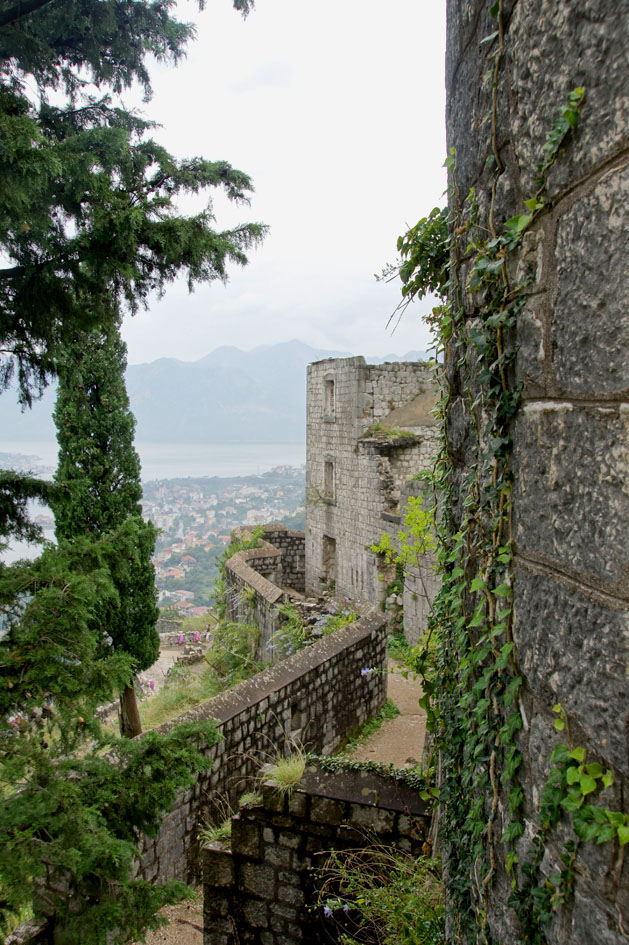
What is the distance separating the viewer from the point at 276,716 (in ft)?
18.0

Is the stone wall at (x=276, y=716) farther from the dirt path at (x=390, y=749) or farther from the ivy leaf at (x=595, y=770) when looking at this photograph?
the ivy leaf at (x=595, y=770)

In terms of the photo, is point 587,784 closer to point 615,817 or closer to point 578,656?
point 615,817

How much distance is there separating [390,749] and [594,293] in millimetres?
6272

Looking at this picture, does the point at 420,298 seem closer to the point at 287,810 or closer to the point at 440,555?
the point at 440,555

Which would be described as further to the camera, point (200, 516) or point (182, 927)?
point (200, 516)

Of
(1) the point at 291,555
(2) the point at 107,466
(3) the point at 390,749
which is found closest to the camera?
(3) the point at 390,749

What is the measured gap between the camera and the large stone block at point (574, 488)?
1010 millimetres

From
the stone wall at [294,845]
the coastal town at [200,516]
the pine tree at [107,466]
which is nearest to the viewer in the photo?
the stone wall at [294,845]

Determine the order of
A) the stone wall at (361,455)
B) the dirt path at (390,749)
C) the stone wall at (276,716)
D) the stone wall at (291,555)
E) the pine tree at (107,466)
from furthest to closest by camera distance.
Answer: the stone wall at (291,555) < the stone wall at (361,455) < the pine tree at (107,466) < the stone wall at (276,716) < the dirt path at (390,749)

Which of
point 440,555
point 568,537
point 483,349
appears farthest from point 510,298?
point 440,555

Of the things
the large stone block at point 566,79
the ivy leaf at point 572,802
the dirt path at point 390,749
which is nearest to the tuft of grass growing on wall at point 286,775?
the dirt path at point 390,749

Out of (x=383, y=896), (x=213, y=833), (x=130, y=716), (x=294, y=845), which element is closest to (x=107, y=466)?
(x=130, y=716)

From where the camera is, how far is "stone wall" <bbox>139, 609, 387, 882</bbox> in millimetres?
4410

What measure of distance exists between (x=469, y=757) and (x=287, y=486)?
12479 centimetres
